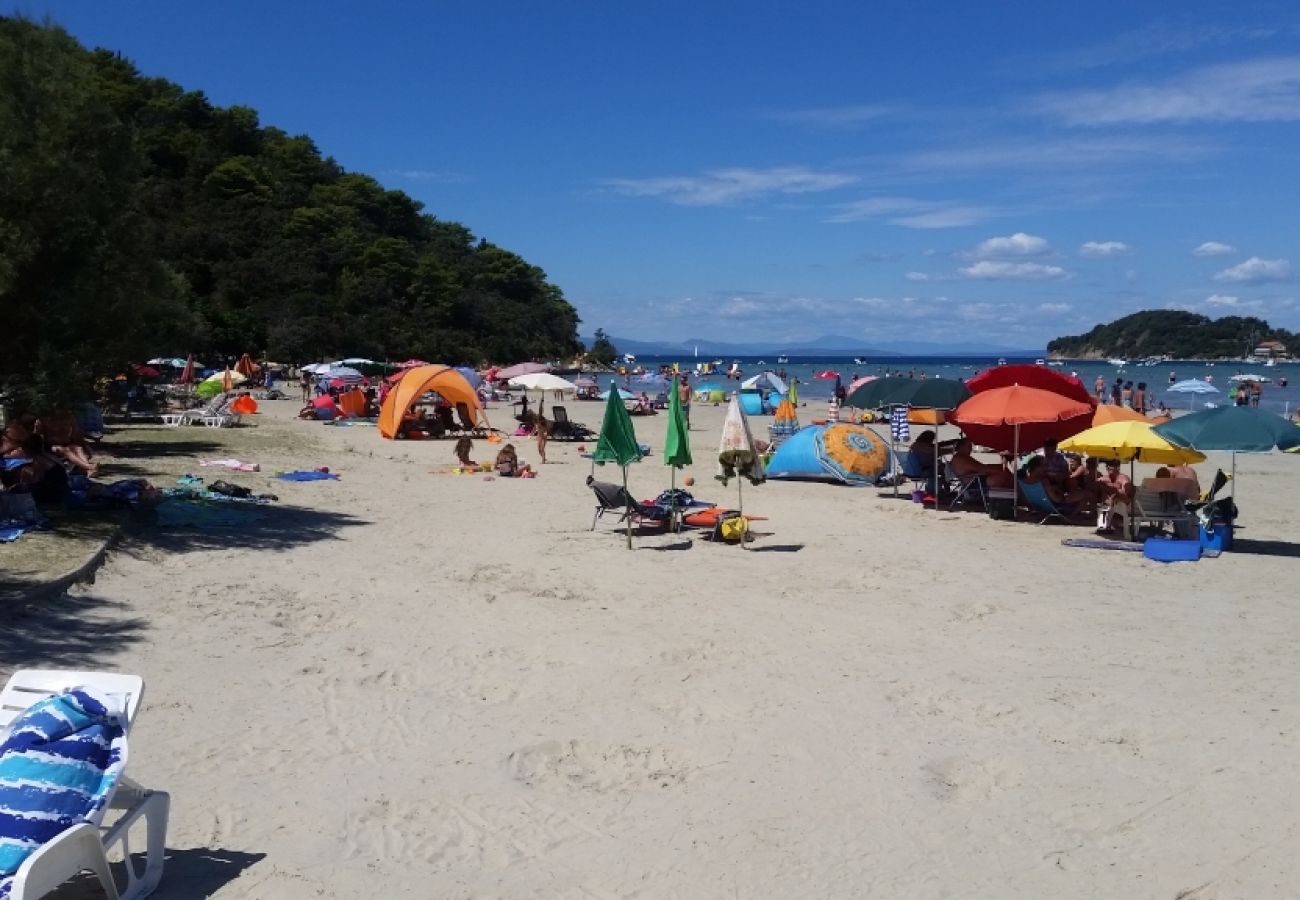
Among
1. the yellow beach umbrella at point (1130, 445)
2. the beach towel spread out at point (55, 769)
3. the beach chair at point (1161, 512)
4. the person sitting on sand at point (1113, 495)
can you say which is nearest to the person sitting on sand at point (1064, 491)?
the person sitting on sand at point (1113, 495)

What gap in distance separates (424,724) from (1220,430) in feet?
30.5

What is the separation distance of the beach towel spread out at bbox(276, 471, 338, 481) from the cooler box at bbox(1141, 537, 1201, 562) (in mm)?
10990

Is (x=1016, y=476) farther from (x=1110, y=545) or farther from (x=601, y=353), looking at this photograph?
(x=601, y=353)

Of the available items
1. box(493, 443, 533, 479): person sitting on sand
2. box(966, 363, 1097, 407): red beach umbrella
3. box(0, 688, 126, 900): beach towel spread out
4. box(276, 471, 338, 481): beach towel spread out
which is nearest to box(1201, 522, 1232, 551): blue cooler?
box(966, 363, 1097, 407): red beach umbrella

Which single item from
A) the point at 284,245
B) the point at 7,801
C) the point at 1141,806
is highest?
the point at 284,245

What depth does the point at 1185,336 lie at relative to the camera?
147 metres

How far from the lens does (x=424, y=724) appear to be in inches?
240

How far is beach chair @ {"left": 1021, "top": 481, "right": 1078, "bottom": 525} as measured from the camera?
45.1ft

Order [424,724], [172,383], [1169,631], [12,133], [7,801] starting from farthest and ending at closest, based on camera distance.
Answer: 1. [172,383]
2. [12,133]
3. [1169,631]
4. [424,724]
5. [7,801]

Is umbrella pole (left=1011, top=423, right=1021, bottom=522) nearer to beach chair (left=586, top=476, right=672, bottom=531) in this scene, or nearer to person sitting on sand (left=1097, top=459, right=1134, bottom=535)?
person sitting on sand (left=1097, top=459, right=1134, bottom=535)

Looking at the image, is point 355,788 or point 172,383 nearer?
point 355,788

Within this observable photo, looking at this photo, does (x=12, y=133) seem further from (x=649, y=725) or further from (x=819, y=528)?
(x=819, y=528)

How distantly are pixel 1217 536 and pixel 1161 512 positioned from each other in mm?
626

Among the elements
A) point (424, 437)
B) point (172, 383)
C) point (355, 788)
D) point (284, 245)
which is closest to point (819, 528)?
point (355, 788)
